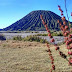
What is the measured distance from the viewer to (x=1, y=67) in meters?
6.30

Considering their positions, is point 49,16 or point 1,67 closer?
point 1,67

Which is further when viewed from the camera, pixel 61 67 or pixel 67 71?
pixel 61 67

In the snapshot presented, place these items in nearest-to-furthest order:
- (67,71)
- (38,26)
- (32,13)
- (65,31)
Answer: (65,31), (67,71), (38,26), (32,13)

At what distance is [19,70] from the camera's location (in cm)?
604

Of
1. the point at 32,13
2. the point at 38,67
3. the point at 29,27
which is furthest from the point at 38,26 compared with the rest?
the point at 38,67

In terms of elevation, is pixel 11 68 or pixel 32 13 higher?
pixel 32 13

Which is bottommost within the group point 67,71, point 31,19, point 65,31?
point 67,71

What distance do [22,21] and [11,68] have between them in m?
138

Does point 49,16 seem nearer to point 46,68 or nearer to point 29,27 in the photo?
point 29,27

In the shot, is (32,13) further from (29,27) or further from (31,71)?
(31,71)

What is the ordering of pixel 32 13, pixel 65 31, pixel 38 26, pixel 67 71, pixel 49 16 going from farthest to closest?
pixel 32 13
pixel 49 16
pixel 38 26
pixel 67 71
pixel 65 31

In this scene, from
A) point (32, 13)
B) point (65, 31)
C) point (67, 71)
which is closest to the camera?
point (65, 31)

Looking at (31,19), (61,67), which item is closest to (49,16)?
(31,19)

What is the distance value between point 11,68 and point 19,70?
1.26 feet
